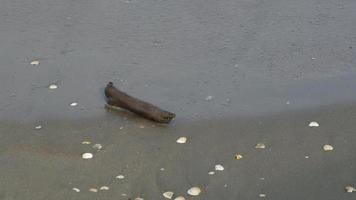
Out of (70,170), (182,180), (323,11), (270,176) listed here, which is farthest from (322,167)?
(323,11)

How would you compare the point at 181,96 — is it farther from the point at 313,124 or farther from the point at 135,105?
the point at 313,124

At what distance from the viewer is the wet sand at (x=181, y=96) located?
5094mm

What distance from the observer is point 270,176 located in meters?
5.14

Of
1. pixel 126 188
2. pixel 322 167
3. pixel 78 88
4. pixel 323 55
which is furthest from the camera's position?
pixel 323 55

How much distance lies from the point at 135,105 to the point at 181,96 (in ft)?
1.81

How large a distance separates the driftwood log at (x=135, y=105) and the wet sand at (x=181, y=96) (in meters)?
0.08

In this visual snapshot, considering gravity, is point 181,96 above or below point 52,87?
above

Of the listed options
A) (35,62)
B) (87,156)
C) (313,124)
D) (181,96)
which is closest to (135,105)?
(181,96)

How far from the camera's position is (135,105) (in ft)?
19.0

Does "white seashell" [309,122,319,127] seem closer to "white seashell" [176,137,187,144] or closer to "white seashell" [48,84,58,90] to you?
"white seashell" [176,137,187,144]

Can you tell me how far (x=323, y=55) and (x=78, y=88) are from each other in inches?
102

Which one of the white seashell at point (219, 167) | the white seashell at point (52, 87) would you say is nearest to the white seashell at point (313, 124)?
the white seashell at point (219, 167)

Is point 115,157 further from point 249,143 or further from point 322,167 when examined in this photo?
point 322,167

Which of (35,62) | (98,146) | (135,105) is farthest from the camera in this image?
(35,62)
